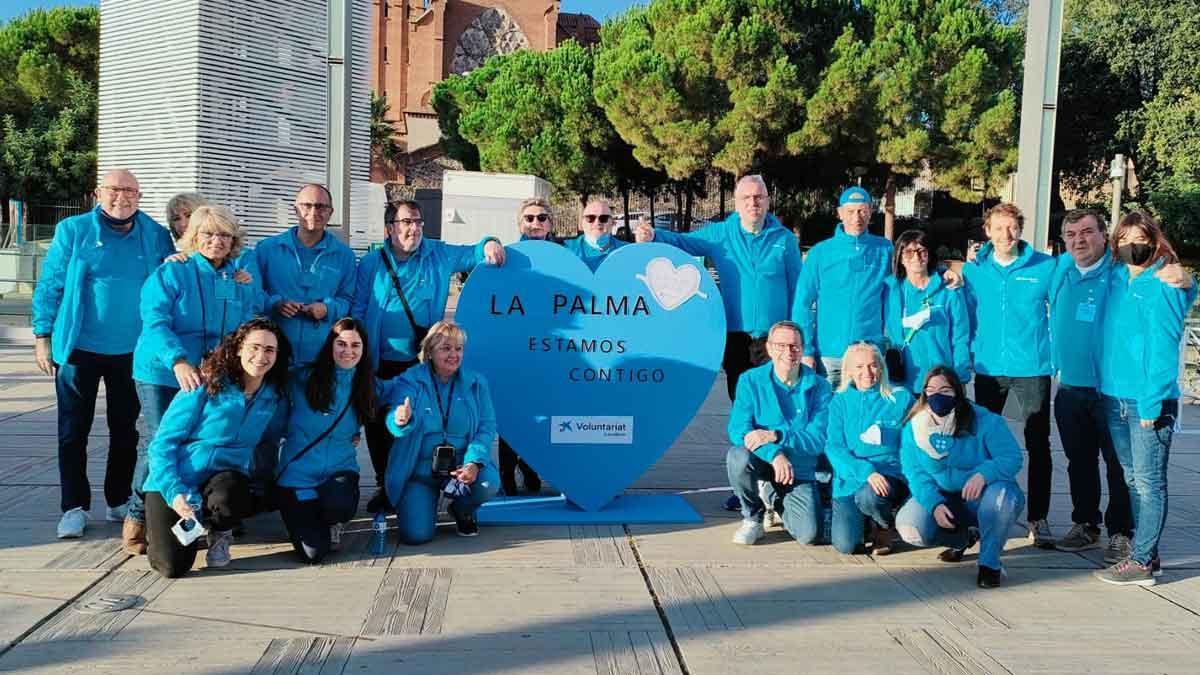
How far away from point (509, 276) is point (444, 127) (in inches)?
1770

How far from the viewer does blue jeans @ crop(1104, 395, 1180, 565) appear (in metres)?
4.13

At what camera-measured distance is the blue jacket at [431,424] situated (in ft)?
15.3

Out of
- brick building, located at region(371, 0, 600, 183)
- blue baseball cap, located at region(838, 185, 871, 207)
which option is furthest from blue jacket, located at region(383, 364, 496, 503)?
brick building, located at region(371, 0, 600, 183)

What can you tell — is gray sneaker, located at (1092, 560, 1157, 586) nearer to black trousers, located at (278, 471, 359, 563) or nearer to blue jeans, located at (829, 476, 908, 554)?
blue jeans, located at (829, 476, 908, 554)

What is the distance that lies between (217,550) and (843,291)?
3.18m

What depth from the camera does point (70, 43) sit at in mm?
40469

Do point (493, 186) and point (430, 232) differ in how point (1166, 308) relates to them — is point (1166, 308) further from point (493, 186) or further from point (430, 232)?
point (430, 232)

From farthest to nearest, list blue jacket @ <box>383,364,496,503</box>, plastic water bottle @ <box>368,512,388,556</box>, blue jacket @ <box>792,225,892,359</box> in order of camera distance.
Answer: blue jacket @ <box>792,225,892,359</box>
blue jacket @ <box>383,364,496,503</box>
plastic water bottle @ <box>368,512,388,556</box>

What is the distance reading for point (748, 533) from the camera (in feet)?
15.5

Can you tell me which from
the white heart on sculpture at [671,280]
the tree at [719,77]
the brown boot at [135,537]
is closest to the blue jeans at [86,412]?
the brown boot at [135,537]

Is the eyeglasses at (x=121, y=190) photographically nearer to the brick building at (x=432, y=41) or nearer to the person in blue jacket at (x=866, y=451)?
the person in blue jacket at (x=866, y=451)

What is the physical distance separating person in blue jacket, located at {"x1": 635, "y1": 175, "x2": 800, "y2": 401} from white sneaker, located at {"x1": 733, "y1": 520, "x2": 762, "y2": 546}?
0.98 metres

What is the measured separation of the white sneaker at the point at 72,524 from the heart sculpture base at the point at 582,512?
1.80 m

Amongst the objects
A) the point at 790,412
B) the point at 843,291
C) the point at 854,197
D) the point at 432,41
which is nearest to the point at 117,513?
the point at 790,412
